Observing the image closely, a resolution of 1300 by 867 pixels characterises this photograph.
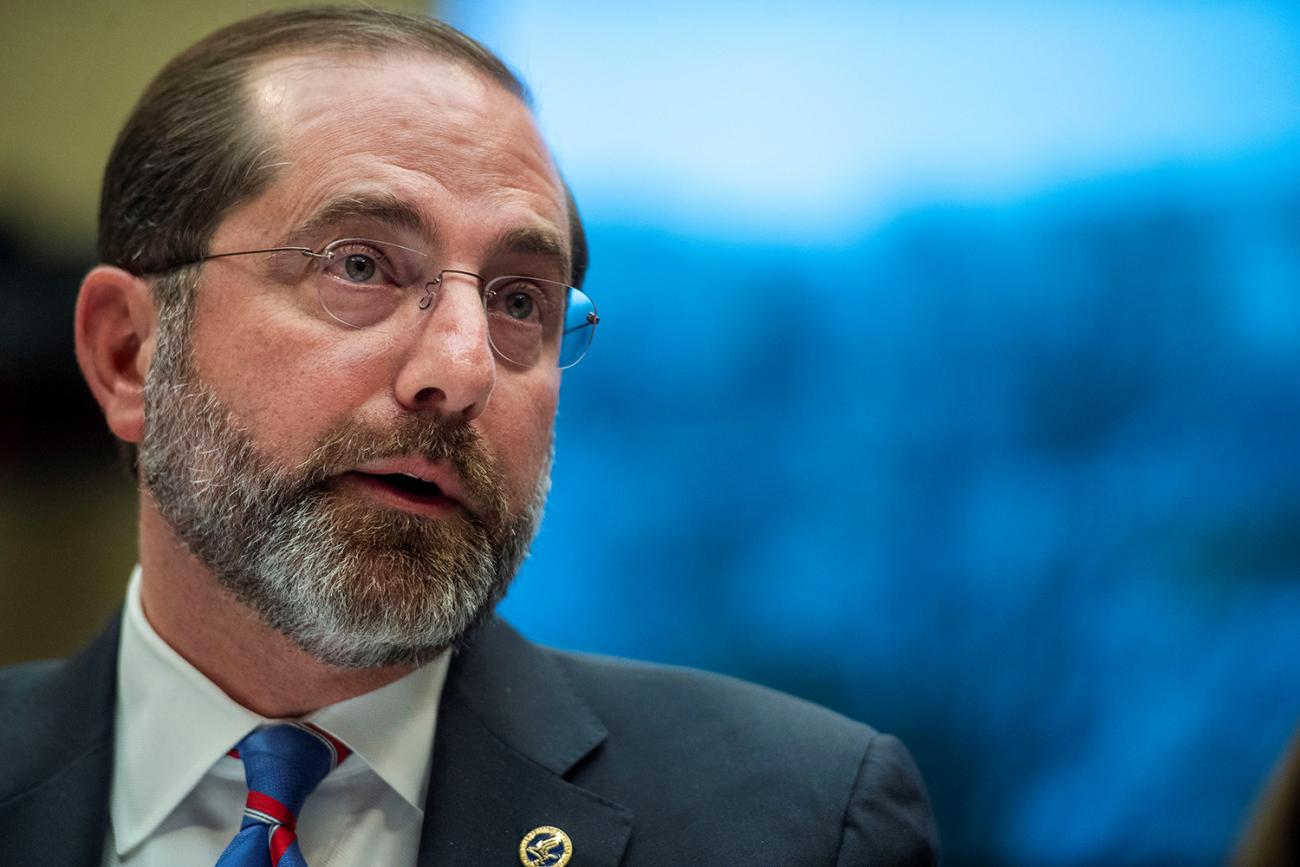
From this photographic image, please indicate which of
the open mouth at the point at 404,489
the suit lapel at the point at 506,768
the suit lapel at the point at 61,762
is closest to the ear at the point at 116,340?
the suit lapel at the point at 61,762

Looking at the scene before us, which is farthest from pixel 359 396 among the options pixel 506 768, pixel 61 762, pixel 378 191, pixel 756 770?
pixel 756 770

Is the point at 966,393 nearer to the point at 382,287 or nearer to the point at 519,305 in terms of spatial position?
the point at 519,305

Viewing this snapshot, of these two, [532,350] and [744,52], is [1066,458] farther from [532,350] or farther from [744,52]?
[532,350]

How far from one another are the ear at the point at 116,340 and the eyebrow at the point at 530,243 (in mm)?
559

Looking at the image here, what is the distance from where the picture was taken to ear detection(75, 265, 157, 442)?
1.98 m

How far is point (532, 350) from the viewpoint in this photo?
1977 mm

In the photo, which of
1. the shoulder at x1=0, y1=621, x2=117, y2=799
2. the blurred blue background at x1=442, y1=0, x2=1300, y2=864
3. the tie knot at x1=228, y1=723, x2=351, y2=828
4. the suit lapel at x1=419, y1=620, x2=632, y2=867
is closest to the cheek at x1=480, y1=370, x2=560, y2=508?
the suit lapel at x1=419, y1=620, x2=632, y2=867

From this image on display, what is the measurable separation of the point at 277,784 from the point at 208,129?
0.97 metres

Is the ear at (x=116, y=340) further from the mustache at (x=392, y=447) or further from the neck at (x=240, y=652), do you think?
the mustache at (x=392, y=447)

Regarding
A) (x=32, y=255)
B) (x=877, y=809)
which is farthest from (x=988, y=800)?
(x=32, y=255)

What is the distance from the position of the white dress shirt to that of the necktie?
0.08ft

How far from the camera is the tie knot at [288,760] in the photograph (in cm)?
176

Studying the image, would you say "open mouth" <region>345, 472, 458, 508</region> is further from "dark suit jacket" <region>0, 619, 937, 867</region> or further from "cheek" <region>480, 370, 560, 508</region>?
"dark suit jacket" <region>0, 619, 937, 867</region>

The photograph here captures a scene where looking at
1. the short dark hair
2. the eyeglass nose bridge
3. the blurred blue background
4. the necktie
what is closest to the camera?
the necktie
